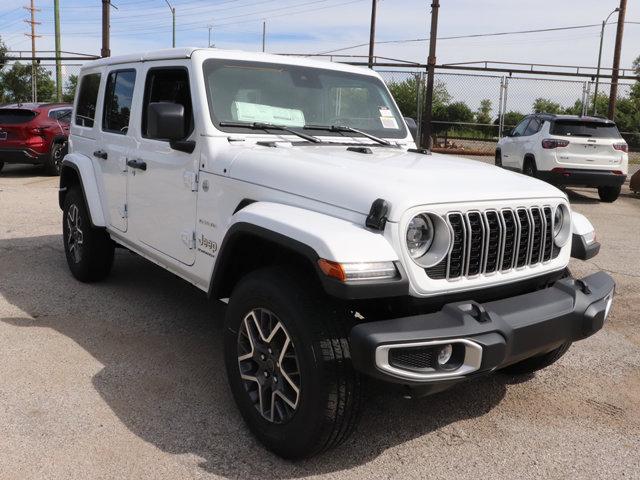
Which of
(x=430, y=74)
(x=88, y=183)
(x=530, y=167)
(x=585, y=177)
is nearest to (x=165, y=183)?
(x=88, y=183)

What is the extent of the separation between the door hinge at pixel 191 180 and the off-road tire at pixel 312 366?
0.98 m

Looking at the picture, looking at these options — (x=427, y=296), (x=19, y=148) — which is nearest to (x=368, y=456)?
(x=427, y=296)

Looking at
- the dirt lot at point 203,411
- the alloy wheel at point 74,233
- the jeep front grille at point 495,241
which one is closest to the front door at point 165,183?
the dirt lot at point 203,411

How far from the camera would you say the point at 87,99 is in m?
5.59

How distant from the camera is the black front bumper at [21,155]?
41.9 feet

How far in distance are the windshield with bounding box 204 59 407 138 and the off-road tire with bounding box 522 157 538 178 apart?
858 cm

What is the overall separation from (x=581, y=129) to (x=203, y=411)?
10715 millimetres

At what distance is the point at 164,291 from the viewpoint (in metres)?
5.61

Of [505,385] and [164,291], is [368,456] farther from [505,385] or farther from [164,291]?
[164,291]

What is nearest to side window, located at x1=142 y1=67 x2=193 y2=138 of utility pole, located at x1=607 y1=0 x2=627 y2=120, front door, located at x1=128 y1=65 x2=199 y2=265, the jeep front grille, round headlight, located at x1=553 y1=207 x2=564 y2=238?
front door, located at x1=128 y1=65 x2=199 y2=265

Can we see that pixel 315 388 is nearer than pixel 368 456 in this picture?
Yes

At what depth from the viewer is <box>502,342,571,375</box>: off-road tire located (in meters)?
3.79

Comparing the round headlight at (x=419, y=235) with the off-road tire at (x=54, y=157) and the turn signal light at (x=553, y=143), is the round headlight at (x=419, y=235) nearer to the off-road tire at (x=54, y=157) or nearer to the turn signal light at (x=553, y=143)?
the turn signal light at (x=553, y=143)

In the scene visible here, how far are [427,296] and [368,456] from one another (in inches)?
34.5
